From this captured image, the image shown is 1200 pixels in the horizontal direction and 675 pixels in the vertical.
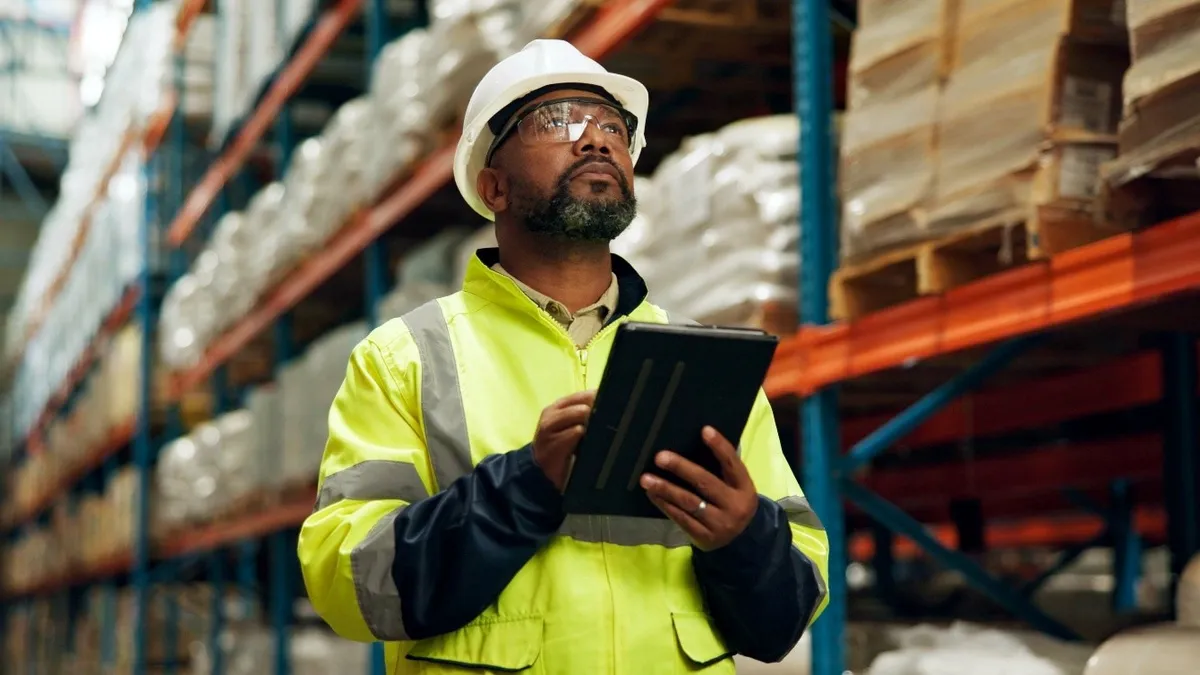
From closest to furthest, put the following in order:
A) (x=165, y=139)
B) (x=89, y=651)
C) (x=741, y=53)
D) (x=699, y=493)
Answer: (x=699, y=493), (x=741, y=53), (x=165, y=139), (x=89, y=651)

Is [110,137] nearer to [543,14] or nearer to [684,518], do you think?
[543,14]

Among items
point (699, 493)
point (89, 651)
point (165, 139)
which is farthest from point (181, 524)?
point (699, 493)

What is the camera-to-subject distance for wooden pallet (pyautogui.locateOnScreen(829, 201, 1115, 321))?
10.5 feet

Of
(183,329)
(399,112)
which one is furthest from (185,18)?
(399,112)

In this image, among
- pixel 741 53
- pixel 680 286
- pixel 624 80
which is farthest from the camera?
pixel 741 53

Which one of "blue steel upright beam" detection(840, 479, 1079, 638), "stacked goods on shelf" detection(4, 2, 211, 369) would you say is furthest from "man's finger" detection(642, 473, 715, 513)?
"stacked goods on shelf" detection(4, 2, 211, 369)

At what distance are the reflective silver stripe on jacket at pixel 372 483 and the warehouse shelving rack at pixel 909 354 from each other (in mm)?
1564

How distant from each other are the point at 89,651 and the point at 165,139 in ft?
22.9

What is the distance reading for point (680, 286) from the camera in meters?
4.52

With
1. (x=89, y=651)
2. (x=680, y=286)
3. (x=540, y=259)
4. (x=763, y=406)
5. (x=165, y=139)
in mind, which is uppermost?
→ (x=165, y=139)

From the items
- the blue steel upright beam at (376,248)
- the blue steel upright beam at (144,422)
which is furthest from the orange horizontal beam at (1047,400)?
the blue steel upright beam at (144,422)

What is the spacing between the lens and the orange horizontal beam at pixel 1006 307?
9.47ft

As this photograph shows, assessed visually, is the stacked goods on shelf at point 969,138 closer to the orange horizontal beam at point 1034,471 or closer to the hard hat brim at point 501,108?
the hard hat brim at point 501,108

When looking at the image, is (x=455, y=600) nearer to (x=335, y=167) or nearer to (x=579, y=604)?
(x=579, y=604)
